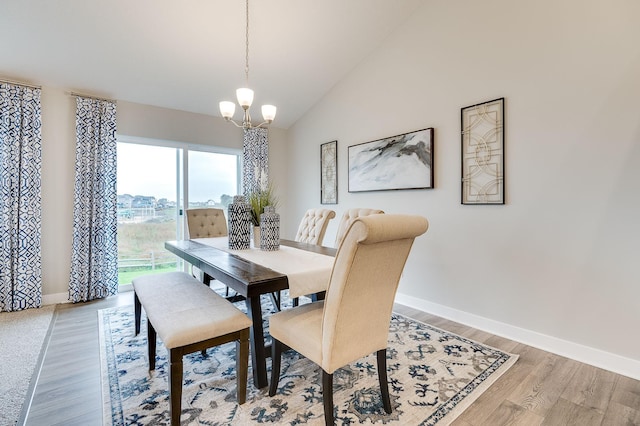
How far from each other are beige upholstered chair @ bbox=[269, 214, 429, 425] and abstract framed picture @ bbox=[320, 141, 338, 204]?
2728mm

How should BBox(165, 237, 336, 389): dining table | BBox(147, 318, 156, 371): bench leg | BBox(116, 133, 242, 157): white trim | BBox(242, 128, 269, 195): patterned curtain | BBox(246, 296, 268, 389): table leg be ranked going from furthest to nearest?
BBox(242, 128, 269, 195): patterned curtain → BBox(116, 133, 242, 157): white trim → BBox(147, 318, 156, 371): bench leg → BBox(246, 296, 268, 389): table leg → BBox(165, 237, 336, 389): dining table

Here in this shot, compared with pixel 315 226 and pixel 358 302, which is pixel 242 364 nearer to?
pixel 358 302

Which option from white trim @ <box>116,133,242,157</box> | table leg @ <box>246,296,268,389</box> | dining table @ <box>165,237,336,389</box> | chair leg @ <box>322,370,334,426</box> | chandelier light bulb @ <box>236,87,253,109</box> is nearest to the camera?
chair leg @ <box>322,370,334,426</box>

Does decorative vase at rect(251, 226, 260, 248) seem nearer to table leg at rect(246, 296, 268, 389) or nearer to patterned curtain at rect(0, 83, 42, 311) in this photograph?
table leg at rect(246, 296, 268, 389)

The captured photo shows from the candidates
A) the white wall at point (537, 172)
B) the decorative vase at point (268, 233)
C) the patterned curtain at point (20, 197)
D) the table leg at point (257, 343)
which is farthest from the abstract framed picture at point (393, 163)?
the patterned curtain at point (20, 197)

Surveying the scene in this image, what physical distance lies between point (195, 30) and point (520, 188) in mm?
3296

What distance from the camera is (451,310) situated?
2.94 meters

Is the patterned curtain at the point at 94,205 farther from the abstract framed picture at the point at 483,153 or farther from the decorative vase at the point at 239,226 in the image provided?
the abstract framed picture at the point at 483,153

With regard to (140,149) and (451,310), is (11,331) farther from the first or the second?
(451,310)

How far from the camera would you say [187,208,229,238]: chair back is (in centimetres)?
333

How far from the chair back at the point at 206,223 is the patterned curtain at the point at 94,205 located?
3.44ft

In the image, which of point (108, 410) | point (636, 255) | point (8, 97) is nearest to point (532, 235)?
point (636, 255)

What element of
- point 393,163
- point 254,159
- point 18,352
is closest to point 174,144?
point 254,159

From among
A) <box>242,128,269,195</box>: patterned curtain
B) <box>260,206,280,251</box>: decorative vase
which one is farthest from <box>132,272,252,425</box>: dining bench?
<box>242,128,269,195</box>: patterned curtain
